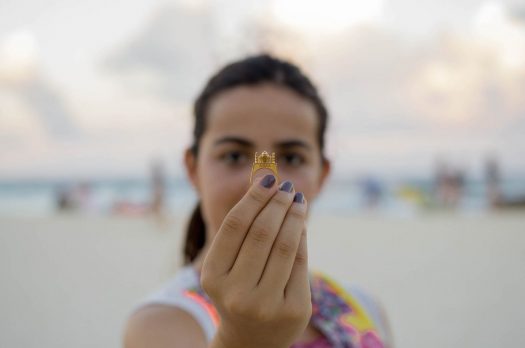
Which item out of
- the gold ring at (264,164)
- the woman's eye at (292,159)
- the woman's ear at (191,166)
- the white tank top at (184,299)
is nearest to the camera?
the gold ring at (264,164)

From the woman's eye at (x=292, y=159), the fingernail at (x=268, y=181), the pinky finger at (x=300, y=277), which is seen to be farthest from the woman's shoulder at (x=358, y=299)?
the fingernail at (x=268, y=181)

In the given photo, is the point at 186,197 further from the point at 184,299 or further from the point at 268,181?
the point at 268,181

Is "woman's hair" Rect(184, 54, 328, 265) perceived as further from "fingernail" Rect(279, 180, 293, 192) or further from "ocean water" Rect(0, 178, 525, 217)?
"ocean water" Rect(0, 178, 525, 217)

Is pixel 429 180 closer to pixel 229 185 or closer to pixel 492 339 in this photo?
pixel 492 339

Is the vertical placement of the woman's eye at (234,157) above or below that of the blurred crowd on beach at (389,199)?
above

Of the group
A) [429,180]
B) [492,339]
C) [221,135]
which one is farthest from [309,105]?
[429,180]

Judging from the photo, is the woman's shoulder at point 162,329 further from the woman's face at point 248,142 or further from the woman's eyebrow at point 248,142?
the woman's eyebrow at point 248,142

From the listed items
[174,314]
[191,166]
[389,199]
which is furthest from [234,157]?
[389,199]
